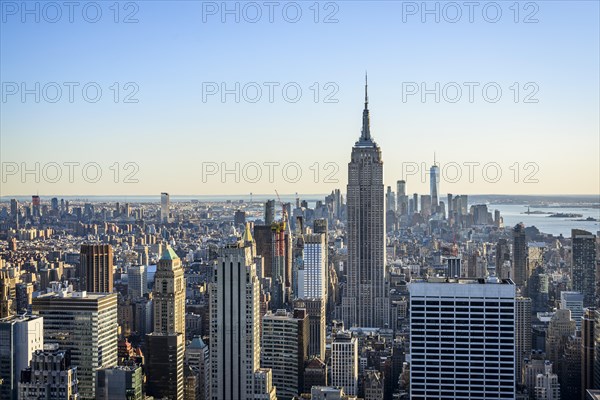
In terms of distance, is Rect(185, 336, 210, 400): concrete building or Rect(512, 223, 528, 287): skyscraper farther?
Rect(512, 223, 528, 287): skyscraper

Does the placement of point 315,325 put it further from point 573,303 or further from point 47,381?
point 47,381

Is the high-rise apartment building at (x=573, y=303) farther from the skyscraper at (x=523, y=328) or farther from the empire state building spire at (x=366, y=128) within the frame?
the empire state building spire at (x=366, y=128)

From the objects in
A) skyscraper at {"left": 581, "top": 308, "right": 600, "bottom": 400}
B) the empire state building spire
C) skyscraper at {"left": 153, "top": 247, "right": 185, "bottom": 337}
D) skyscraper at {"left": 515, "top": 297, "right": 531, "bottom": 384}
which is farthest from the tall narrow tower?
the empire state building spire

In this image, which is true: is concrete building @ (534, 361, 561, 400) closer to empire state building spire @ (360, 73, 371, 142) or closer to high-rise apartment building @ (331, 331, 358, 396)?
high-rise apartment building @ (331, 331, 358, 396)

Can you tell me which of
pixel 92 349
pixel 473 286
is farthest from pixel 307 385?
pixel 473 286

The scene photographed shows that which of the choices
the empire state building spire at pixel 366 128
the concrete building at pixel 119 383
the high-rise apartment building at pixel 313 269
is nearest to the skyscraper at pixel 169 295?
the concrete building at pixel 119 383
